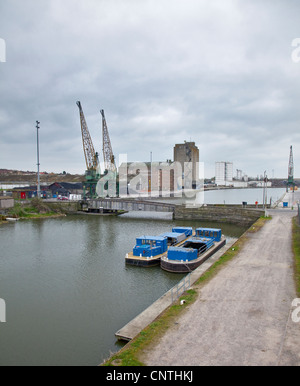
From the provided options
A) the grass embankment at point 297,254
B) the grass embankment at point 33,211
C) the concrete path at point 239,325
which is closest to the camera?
the concrete path at point 239,325

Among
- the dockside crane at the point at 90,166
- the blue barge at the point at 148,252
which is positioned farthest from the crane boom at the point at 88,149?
the blue barge at the point at 148,252

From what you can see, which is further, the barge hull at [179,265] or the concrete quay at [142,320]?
the barge hull at [179,265]

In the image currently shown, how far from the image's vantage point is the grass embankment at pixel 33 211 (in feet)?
187

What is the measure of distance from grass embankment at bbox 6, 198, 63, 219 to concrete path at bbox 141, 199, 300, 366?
49.2 m

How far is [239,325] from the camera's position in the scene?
38.1 ft

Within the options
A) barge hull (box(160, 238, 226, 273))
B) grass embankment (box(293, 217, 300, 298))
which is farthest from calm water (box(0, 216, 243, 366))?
grass embankment (box(293, 217, 300, 298))

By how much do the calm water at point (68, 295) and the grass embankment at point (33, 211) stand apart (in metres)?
21.0

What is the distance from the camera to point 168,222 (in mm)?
51688

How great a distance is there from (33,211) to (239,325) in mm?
58155

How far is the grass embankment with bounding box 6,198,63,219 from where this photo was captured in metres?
57.0

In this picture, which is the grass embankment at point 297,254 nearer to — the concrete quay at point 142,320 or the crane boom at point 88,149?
the concrete quay at point 142,320

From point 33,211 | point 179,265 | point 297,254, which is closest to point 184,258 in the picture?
point 179,265

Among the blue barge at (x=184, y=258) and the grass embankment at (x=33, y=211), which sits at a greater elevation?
the grass embankment at (x=33, y=211)

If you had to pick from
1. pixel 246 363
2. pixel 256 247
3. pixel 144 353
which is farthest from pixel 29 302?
pixel 256 247
